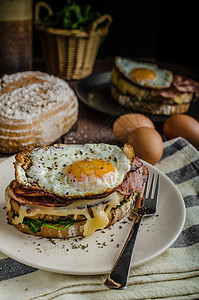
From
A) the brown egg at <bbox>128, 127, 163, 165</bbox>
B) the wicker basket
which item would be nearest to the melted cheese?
the brown egg at <bbox>128, 127, 163, 165</bbox>

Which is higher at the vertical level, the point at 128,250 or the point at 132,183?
the point at 132,183

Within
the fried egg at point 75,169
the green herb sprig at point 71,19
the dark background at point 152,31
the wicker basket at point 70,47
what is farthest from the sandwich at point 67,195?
the dark background at point 152,31

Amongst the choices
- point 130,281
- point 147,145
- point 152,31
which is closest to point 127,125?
point 147,145

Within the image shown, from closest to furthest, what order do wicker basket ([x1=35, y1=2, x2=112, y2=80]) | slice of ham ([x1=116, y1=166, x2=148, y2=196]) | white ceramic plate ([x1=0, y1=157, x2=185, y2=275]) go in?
white ceramic plate ([x1=0, y1=157, x2=185, y2=275]) → slice of ham ([x1=116, y1=166, x2=148, y2=196]) → wicker basket ([x1=35, y1=2, x2=112, y2=80])

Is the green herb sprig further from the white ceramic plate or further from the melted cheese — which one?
the melted cheese

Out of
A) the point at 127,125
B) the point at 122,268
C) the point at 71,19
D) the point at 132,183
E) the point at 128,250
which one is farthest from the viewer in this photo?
the point at 71,19

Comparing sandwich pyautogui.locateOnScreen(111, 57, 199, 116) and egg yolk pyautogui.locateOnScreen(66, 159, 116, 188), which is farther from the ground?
egg yolk pyautogui.locateOnScreen(66, 159, 116, 188)

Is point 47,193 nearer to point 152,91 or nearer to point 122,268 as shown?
point 122,268
